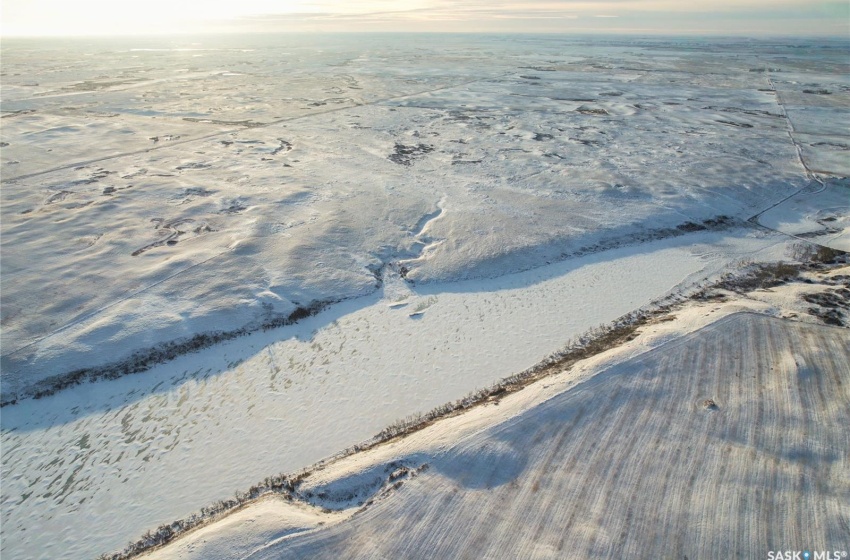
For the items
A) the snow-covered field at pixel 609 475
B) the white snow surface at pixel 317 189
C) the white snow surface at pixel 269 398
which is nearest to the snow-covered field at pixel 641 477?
the snow-covered field at pixel 609 475

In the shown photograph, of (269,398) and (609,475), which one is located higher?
(609,475)

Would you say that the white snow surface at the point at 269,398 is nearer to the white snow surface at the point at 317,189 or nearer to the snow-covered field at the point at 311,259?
the snow-covered field at the point at 311,259

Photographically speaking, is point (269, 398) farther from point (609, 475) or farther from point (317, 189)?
point (317, 189)

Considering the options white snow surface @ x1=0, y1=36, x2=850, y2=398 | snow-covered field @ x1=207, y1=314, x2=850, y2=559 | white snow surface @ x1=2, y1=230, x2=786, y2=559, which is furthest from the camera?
white snow surface @ x1=0, y1=36, x2=850, y2=398

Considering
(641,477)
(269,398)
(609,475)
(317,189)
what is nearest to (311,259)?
(269,398)

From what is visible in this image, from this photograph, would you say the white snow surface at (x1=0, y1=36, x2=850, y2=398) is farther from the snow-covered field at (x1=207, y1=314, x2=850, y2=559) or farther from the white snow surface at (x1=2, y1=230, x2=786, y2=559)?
the snow-covered field at (x1=207, y1=314, x2=850, y2=559)

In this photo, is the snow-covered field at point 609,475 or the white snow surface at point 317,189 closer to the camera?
the snow-covered field at point 609,475

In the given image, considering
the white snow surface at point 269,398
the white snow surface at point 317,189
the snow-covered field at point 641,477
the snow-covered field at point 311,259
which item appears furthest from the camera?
the white snow surface at point 317,189

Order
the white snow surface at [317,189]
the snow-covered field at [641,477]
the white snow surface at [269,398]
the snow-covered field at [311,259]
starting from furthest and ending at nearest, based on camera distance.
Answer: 1. the white snow surface at [317,189]
2. the snow-covered field at [311,259]
3. the white snow surface at [269,398]
4. the snow-covered field at [641,477]

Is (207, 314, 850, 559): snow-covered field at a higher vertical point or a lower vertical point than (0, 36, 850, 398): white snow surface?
lower

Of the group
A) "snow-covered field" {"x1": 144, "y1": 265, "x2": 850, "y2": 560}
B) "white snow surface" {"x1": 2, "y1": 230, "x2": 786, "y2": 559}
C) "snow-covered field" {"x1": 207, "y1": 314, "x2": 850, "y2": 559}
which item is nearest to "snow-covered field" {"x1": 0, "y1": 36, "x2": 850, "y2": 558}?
"white snow surface" {"x1": 2, "y1": 230, "x2": 786, "y2": 559}
